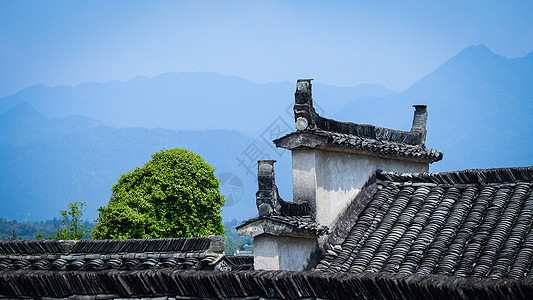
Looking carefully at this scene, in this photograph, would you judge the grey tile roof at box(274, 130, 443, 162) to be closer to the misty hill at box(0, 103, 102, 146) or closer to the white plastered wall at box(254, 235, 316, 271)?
the white plastered wall at box(254, 235, 316, 271)

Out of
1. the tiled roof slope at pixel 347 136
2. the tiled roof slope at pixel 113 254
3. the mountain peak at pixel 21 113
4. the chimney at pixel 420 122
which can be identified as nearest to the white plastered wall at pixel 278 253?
the tiled roof slope at pixel 347 136

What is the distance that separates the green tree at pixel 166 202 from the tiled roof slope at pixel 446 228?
18.9m

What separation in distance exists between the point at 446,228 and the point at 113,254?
4.29 m

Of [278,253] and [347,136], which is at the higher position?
[347,136]

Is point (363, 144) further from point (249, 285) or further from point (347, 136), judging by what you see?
point (249, 285)

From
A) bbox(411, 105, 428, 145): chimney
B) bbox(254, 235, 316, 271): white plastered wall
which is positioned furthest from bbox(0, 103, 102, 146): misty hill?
bbox(254, 235, 316, 271): white plastered wall

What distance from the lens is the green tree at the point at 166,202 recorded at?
91.4ft

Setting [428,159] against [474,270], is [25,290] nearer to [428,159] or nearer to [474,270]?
[474,270]

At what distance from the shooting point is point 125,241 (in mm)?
7527

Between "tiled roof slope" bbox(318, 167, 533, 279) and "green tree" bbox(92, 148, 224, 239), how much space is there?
18912mm

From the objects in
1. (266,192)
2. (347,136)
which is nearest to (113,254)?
(266,192)

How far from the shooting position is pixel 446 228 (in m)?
9.02

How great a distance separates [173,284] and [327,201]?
4.45 meters

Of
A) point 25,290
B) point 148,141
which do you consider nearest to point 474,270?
point 25,290
